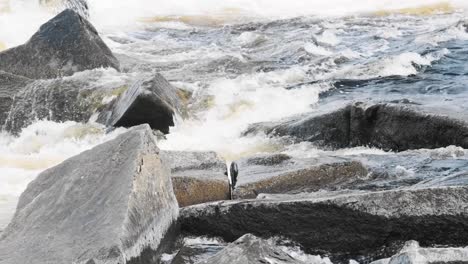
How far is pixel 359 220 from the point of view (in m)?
3.72

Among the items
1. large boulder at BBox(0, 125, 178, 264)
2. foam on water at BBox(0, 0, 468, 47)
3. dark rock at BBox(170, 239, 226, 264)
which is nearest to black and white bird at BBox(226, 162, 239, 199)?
dark rock at BBox(170, 239, 226, 264)

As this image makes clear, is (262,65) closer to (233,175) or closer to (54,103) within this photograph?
(54,103)

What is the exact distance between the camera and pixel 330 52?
1410 cm

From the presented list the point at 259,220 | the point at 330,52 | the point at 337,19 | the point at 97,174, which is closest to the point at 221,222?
the point at 259,220

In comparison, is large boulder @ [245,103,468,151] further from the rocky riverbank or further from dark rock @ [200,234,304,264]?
dark rock @ [200,234,304,264]

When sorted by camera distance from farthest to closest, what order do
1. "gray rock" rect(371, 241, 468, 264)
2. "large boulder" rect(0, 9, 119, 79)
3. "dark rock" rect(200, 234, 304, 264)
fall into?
1. "large boulder" rect(0, 9, 119, 79)
2. "dark rock" rect(200, 234, 304, 264)
3. "gray rock" rect(371, 241, 468, 264)

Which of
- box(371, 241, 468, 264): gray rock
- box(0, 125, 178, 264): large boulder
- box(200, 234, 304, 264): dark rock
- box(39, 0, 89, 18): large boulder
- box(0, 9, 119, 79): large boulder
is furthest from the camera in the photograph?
box(39, 0, 89, 18): large boulder

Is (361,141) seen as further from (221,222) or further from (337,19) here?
(337,19)

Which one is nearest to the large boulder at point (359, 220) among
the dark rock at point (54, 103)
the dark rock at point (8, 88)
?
the dark rock at point (54, 103)

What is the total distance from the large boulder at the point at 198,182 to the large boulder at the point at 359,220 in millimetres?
858

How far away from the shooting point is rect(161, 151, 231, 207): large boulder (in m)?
4.93

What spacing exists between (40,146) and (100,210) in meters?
Result: 5.61

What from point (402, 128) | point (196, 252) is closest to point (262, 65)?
point (402, 128)

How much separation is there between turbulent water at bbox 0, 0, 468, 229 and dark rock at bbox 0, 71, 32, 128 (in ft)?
1.58
